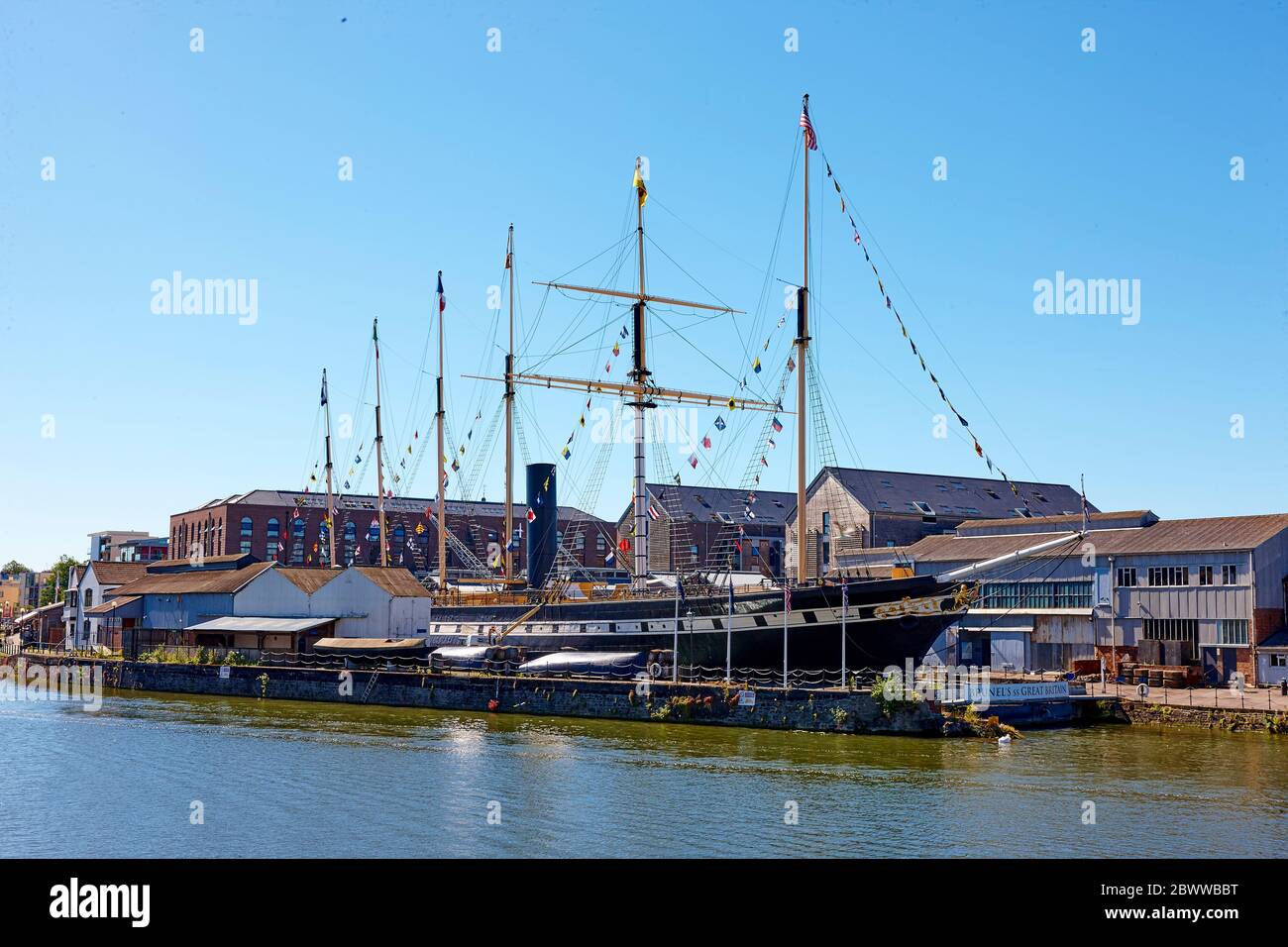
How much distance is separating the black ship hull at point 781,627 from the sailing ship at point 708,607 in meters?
0.05

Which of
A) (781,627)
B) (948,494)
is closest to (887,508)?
(948,494)

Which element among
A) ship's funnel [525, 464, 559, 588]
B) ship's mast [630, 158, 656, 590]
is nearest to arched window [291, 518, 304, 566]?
ship's funnel [525, 464, 559, 588]

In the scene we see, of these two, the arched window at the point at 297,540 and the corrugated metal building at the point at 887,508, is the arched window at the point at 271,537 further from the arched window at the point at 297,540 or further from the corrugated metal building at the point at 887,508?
the corrugated metal building at the point at 887,508

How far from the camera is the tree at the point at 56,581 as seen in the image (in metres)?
134

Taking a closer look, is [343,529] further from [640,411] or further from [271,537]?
[640,411]

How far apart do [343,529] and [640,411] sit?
76428mm

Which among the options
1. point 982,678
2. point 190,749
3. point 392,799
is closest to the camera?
point 392,799

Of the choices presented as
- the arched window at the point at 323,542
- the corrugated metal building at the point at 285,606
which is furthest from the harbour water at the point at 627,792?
the arched window at the point at 323,542
